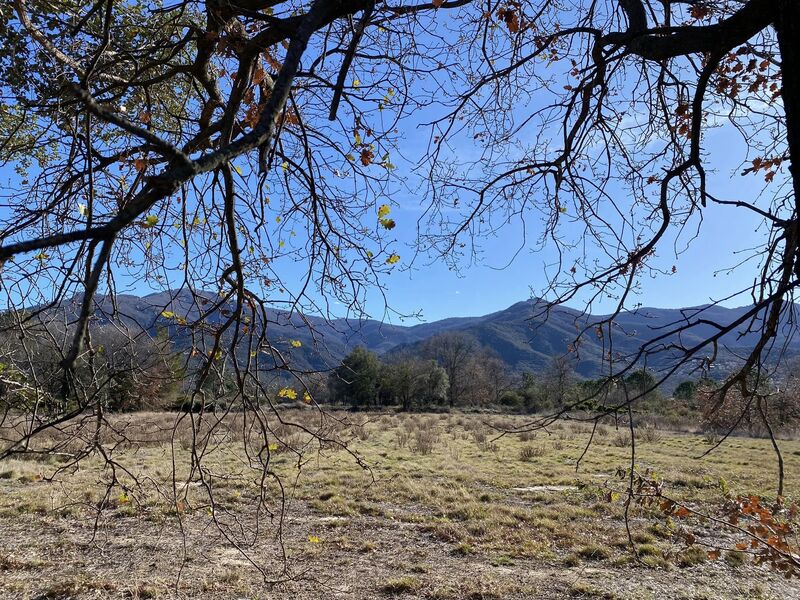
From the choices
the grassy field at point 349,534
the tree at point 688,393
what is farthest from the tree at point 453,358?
the tree at point 688,393

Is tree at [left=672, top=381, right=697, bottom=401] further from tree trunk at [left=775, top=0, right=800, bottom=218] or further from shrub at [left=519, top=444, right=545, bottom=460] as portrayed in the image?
shrub at [left=519, top=444, right=545, bottom=460]

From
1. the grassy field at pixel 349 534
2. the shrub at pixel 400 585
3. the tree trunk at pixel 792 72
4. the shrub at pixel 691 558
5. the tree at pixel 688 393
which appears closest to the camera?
the tree trunk at pixel 792 72

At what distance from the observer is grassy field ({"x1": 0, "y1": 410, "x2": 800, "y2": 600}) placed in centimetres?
588

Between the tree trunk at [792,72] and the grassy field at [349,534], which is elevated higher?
the tree trunk at [792,72]

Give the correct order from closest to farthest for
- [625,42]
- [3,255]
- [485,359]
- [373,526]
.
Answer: [3,255]
[625,42]
[373,526]
[485,359]

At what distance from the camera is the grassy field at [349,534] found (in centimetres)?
588

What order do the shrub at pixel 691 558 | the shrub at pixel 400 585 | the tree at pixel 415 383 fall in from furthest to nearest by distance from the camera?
the tree at pixel 415 383 → the shrub at pixel 691 558 → the shrub at pixel 400 585

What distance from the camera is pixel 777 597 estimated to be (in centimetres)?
628

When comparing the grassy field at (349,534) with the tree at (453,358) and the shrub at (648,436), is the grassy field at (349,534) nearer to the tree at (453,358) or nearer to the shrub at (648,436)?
the shrub at (648,436)

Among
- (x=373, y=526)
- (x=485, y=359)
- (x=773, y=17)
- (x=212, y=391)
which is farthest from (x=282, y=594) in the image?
(x=485, y=359)

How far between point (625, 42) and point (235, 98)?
160 cm

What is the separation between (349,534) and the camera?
29.1 ft

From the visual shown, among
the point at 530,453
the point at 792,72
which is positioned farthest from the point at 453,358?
the point at 792,72

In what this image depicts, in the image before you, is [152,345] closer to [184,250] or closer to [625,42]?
→ [184,250]
